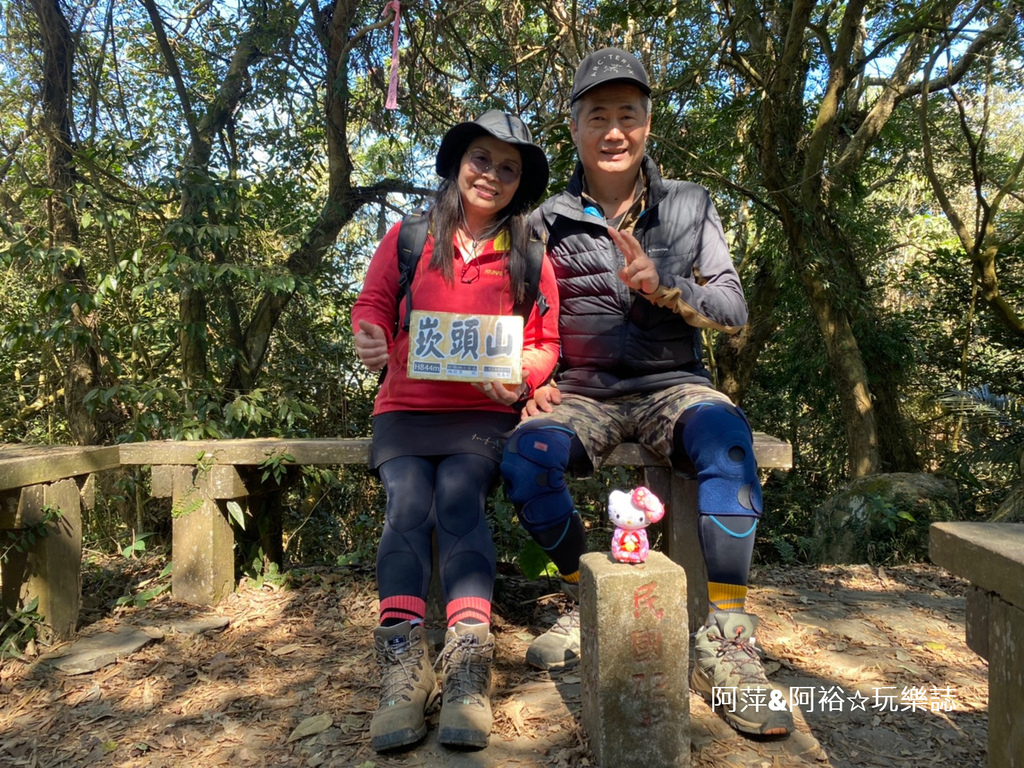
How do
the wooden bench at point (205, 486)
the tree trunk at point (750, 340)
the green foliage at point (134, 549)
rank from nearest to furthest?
1. the wooden bench at point (205, 486)
2. the green foliage at point (134, 549)
3. the tree trunk at point (750, 340)

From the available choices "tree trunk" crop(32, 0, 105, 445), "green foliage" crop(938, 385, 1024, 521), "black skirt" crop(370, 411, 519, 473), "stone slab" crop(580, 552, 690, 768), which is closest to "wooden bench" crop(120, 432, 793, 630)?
"black skirt" crop(370, 411, 519, 473)

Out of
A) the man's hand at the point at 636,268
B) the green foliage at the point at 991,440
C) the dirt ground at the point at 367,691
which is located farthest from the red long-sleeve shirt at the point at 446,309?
the green foliage at the point at 991,440

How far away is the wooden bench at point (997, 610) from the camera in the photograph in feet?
4.47

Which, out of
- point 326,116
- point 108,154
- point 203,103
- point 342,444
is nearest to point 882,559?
point 342,444

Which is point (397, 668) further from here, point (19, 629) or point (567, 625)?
point (19, 629)

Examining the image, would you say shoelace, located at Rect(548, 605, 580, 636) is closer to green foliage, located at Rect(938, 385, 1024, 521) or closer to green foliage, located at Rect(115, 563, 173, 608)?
green foliage, located at Rect(115, 563, 173, 608)

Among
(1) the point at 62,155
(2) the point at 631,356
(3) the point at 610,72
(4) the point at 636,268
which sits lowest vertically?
(2) the point at 631,356

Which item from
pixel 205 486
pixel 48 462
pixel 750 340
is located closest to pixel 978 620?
pixel 205 486

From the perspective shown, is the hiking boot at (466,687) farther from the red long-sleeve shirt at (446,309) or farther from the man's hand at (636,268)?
the man's hand at (636,268)

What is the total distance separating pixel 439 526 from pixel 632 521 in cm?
71

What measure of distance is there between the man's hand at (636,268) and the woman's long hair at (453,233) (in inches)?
15.8

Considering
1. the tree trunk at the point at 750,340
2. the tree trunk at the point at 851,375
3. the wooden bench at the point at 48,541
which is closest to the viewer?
the wooden bench at the point at 48,541

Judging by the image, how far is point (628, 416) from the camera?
2721 mm

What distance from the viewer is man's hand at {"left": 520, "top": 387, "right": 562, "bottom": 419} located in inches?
106
